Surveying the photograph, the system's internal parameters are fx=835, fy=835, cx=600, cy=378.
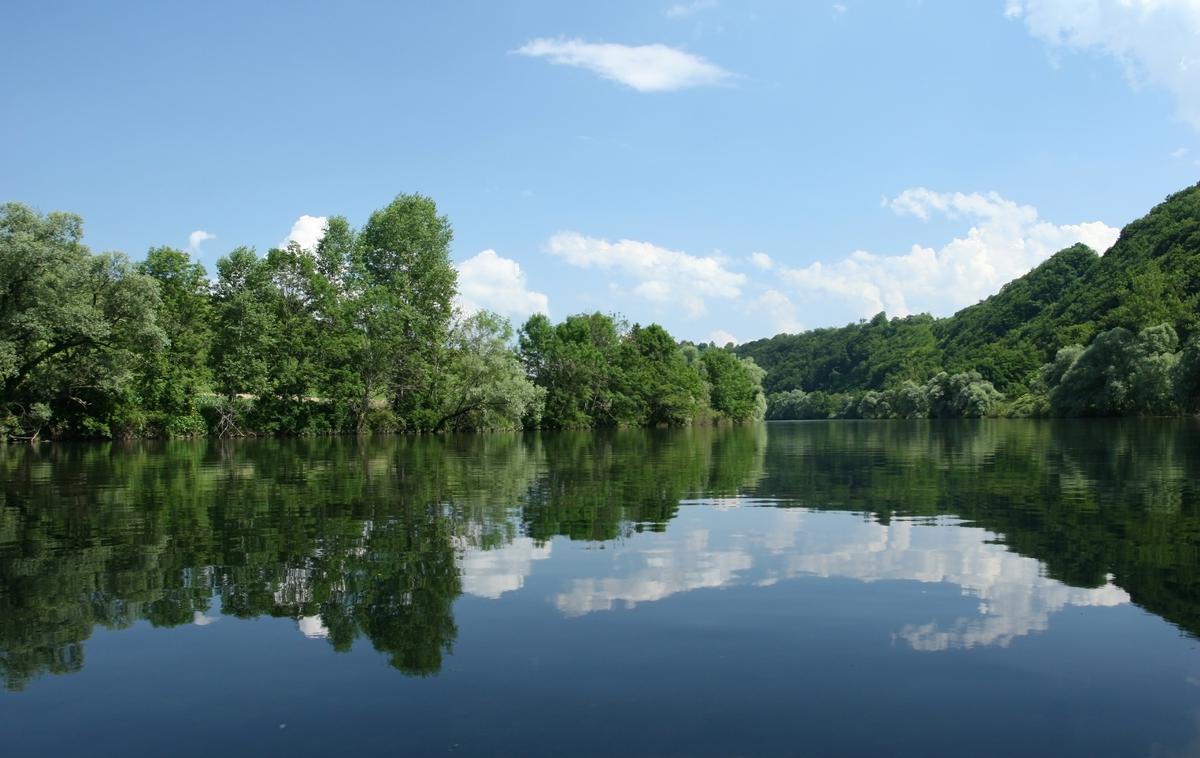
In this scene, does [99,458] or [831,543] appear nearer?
[831,543]

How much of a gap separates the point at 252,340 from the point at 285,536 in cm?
6324

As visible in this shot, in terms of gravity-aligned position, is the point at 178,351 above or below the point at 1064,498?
above

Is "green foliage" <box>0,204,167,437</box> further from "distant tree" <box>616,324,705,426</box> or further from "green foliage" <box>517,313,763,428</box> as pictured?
"distant tree" <box>616,324,705,426</box>

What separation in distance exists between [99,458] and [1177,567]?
46057 mm

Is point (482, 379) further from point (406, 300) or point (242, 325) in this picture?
point (242, 325)

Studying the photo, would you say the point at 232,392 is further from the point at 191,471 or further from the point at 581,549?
the point at 581,549

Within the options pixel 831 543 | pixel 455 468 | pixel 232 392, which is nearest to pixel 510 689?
pixel 831 543

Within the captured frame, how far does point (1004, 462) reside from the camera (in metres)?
34.8

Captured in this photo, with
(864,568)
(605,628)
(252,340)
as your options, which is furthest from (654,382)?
(605,628)

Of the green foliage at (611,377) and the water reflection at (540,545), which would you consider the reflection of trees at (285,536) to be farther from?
the green foliage at (611,377)

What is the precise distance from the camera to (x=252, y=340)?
244 ft

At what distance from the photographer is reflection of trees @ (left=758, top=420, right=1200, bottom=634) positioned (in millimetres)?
12508

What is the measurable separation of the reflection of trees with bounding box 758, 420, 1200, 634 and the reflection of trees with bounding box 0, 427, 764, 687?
473 centimetres

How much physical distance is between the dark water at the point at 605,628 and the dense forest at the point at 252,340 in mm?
42372
